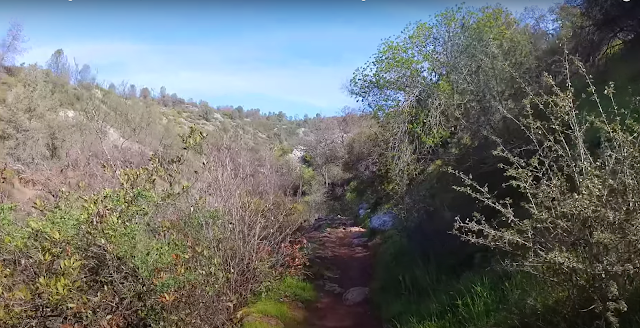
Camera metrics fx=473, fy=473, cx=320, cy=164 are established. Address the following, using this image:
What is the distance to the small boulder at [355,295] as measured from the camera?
422 inches

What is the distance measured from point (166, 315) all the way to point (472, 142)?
6.19m

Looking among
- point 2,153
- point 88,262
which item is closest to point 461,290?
point 88,262

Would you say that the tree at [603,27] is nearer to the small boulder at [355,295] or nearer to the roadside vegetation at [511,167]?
the roadside vegetation at [511,167]

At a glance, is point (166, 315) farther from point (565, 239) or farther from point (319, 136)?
point (319, 136)

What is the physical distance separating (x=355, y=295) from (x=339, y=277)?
2.14m

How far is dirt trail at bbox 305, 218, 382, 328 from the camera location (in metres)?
9.41

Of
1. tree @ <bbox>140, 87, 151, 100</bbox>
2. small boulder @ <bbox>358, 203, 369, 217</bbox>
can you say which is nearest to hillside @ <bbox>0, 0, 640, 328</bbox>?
small boulder @ <bbox>358, 203, 369, 217</bbox>

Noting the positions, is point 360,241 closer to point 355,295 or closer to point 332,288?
point 332,288

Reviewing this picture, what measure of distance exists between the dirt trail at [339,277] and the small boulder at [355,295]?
0.35 feet

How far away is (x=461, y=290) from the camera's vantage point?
20.9 feet

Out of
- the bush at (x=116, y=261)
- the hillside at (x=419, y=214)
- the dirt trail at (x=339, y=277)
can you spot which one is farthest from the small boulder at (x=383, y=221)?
the bush at (x=116, y=261)

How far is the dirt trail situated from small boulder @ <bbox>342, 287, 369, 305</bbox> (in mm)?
107

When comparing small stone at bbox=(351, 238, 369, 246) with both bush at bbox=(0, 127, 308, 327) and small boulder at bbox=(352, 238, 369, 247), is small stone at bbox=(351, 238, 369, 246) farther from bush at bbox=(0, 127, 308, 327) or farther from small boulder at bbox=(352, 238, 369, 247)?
bush at bbox=(0, 127, 308, 327)

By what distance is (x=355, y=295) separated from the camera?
1095 centimetres
